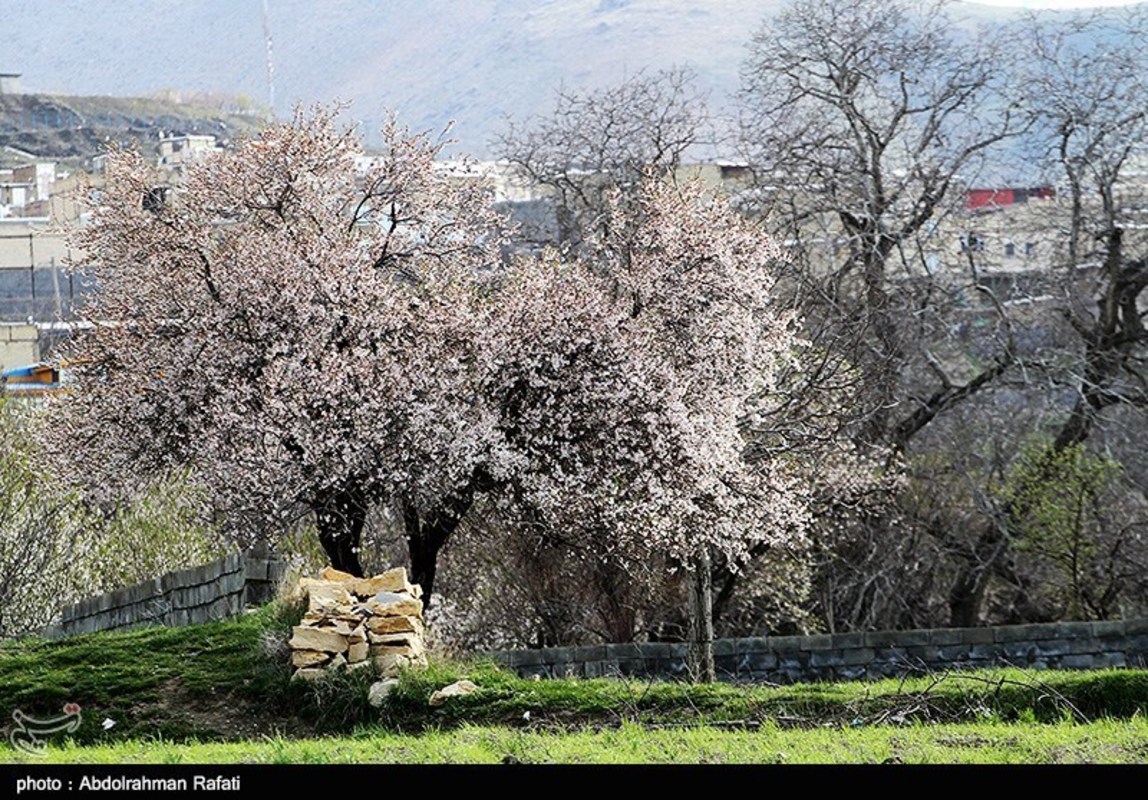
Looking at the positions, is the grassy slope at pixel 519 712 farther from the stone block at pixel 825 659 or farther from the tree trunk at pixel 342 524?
the stone block at pixel 825 659

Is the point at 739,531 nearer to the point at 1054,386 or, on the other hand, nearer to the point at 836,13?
the point at 1054,386

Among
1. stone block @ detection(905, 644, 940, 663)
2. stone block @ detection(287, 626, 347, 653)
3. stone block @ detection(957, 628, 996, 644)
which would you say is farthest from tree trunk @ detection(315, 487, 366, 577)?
stone block @ detection(957, 628, 996, 644)

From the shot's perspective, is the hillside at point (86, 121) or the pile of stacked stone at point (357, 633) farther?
the hillside at point (86, 121)

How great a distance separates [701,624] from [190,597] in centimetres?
588

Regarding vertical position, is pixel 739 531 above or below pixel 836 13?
below

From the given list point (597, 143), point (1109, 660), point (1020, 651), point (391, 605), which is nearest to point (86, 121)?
point (597, 143)

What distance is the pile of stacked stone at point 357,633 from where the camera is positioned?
46.2 ft

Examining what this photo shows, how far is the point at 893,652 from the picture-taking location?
20547mm

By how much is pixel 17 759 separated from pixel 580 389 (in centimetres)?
930

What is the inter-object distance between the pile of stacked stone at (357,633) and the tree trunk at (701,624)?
560 cm

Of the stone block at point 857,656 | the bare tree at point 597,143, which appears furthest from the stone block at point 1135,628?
the bare tree at point 597,143

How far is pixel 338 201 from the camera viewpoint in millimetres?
20719

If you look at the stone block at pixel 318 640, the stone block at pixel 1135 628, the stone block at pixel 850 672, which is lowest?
the stone block at pixel 850 672
